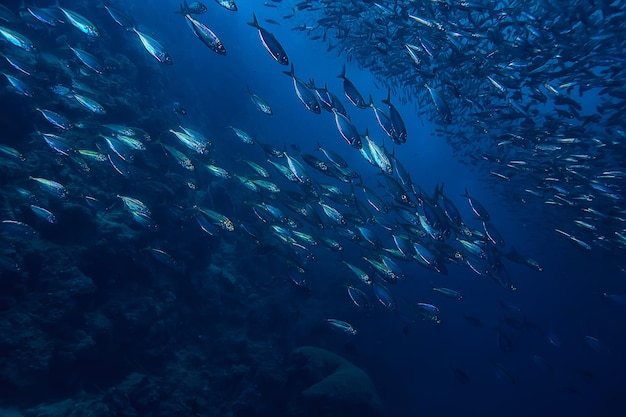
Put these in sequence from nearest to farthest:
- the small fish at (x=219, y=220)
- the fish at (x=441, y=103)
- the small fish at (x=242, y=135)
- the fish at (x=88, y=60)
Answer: the fish at (x=441, y=103)
the fish at (x=88, y=60)
the small fish at (x=219, y=220)
the small fish at (x=242, y=135)

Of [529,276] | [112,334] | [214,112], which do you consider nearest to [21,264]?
[112,334]

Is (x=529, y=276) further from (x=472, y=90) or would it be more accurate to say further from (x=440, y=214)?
(x=440, y=214)

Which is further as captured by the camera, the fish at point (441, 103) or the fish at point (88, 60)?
the fish at point (88, 60)

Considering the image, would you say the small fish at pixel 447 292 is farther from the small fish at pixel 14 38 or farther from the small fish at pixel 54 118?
the small fish at pixel 14 38

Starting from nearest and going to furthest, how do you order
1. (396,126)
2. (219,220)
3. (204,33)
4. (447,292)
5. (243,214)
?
(204,33) → (396,126) → (219,220) → (447,292) → (243,214)

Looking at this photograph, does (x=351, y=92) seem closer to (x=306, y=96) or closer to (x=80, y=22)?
(x=306, y=96)

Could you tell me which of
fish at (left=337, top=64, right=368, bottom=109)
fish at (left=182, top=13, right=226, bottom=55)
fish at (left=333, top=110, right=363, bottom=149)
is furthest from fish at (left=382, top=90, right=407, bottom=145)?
fish at (left=182, top=13, right=226, bottom=55)

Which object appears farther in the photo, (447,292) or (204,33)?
(447,292)

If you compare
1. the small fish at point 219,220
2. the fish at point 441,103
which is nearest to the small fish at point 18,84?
the small fish at point 219,220

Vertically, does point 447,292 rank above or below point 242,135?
below

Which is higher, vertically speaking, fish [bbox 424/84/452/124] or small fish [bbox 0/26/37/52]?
fish [bbox 424/84/452/124]

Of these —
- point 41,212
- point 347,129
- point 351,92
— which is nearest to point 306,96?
point 351,92

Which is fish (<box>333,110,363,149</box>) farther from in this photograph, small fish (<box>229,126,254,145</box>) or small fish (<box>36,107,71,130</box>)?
small fish (<box>36,107,71,130</box>)

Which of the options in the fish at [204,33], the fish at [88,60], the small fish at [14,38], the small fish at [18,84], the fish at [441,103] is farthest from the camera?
the fish at [88,60]
